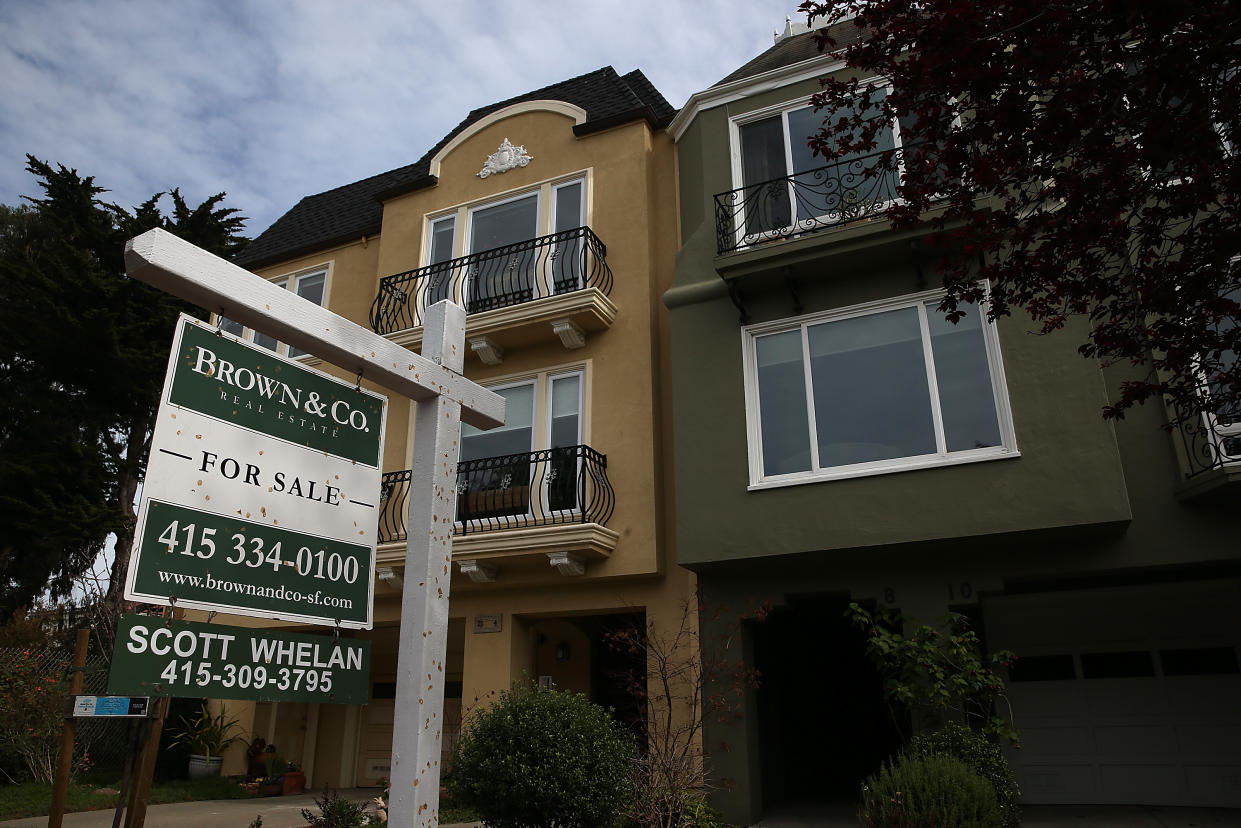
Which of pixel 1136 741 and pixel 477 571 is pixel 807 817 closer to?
pixel 1136 741

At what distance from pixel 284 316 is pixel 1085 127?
4608 mm

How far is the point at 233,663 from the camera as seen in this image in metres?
3.42

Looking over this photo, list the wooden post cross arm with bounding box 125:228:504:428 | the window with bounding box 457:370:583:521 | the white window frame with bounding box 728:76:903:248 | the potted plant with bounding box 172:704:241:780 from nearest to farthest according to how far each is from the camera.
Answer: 1. the wooden post cross arm with bounding box 125:228:504:428
2. the white window frame with bounding box 728:76:903:248
3. the window with bounding box 457:370:583:521
4. the potted plant with bounding box 172:704:241:780

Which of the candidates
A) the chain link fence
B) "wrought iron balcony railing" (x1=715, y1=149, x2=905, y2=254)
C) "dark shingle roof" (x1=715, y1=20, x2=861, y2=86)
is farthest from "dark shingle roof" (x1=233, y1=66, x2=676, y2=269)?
the chain link fence

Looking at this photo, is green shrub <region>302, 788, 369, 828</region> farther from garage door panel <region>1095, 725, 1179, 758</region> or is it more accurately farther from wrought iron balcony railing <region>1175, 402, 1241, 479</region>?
wrought iron balcony railing <region>1175, 402, 1241, 479</region>

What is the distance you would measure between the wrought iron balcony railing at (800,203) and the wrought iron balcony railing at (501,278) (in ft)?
6.62

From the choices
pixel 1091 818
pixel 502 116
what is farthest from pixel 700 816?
pixel 502 116

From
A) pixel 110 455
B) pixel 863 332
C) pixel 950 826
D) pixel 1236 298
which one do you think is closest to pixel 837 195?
pixel 863 332

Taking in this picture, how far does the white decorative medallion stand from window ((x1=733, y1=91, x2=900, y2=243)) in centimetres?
368

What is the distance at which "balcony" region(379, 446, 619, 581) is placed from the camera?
1068 centimetres

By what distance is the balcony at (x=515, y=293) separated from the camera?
38.8 ft

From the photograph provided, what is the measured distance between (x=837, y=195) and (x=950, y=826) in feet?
23.3

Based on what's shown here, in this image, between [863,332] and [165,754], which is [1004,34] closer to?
[863,332]

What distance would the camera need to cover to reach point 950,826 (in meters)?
6.58
